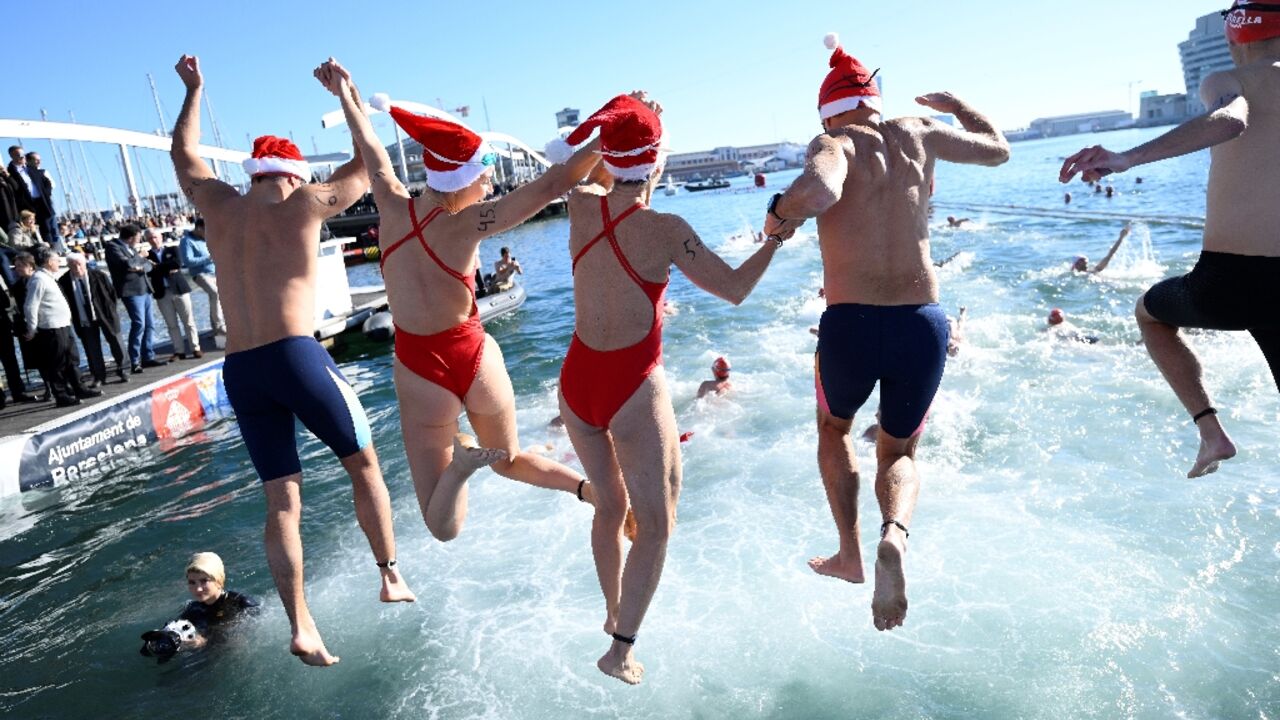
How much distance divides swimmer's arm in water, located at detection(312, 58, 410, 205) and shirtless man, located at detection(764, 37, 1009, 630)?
2.19 m

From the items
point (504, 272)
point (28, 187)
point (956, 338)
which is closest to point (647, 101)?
point (956, 338)

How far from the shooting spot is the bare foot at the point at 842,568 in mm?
4270

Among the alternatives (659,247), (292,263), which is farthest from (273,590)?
(659,247)

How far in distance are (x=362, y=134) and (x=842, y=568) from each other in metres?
3.43

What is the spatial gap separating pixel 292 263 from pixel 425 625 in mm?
4284

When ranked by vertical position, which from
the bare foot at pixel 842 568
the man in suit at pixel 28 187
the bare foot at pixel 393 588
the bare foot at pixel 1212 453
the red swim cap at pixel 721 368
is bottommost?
the red swim cap at pixel 721 368

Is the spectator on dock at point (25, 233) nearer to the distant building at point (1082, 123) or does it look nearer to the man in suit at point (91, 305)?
the man in suit at point (91, 305)

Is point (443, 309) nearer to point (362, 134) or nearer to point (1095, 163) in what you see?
point (362, 134)

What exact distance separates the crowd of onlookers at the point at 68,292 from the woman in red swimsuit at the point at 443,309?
339 inches

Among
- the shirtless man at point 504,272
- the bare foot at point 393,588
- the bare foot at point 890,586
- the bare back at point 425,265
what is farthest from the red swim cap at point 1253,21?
the shirtless man at point 504,272

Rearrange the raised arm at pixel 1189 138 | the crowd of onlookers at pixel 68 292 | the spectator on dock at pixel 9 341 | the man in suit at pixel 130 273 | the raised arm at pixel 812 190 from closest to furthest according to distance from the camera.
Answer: the raised arm at pixel 812 190, the raised arm at pixel 1189 138, the crowd of onlookers at pixel 68 292, the spectator on dock at pixel 9 341, the man in suit at pixel 130 273

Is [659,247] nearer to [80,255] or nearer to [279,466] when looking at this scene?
[279,466]

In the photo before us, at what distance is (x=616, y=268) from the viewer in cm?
358

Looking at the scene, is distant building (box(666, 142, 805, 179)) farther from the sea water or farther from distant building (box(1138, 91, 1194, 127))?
the sea water
